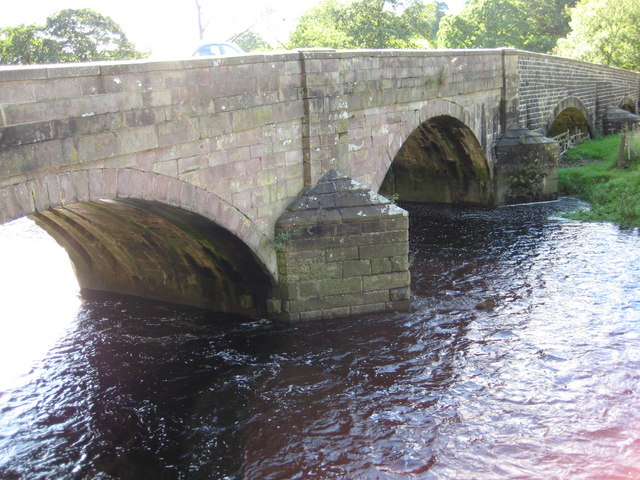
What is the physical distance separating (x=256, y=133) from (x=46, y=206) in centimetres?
374

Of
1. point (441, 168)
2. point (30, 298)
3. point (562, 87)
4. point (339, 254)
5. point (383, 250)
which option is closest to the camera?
point (339, 254)

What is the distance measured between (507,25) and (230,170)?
3953 cm

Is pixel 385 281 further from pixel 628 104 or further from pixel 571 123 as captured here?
pixel 628 104

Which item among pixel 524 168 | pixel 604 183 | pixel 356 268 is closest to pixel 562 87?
pixel 604 183

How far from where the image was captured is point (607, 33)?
34.9m

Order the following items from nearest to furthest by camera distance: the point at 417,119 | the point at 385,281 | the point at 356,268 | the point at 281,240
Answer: the point at 281,240 → the point at 356,268 → the point at 385,281 → the point at 417,119

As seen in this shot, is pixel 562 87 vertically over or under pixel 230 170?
over

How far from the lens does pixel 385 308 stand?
437 inches

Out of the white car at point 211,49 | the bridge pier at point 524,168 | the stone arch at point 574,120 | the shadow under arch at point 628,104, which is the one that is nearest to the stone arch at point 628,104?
the shadow under arch at point 628,104

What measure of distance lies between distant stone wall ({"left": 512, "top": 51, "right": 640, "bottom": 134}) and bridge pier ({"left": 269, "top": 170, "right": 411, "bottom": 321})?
1097cm

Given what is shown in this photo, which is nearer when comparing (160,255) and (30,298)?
(160,255)

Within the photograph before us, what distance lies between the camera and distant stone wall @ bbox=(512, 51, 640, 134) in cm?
2088

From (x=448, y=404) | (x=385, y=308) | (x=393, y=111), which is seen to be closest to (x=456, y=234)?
(x=393, y=111)

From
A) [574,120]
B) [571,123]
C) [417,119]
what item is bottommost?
[571,123]
